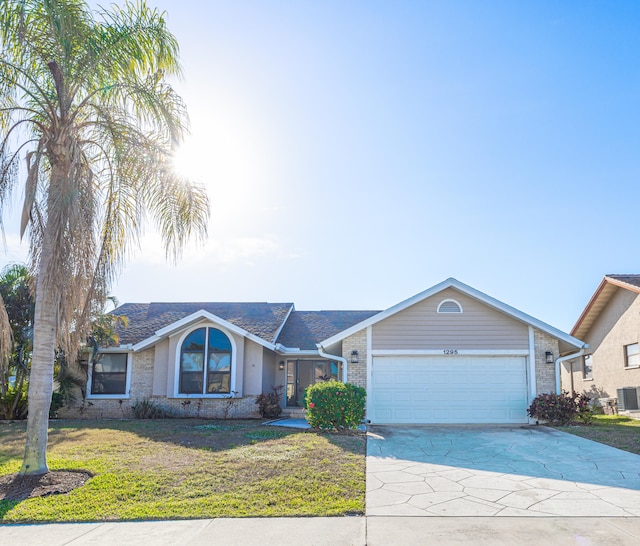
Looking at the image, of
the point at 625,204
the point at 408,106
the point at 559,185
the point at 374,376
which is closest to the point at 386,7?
the point at 408,106

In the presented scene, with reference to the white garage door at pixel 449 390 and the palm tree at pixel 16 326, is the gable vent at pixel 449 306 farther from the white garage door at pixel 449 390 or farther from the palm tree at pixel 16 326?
the palm tree at pixel 16 326

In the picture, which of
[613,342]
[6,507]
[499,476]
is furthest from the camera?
[613,342]

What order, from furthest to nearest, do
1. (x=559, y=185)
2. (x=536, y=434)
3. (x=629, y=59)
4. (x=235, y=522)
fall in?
(x=559, y=185) < (x=536, y=434) < (x=629, y=59) < (x=235, y=522)

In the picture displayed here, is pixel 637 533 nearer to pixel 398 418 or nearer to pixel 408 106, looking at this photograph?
pixel 408 106

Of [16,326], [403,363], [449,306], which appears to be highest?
[449,306]

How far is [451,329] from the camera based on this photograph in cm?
1627

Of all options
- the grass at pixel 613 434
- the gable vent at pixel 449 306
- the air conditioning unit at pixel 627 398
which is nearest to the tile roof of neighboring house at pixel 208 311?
the gable vent at pixel 449 306

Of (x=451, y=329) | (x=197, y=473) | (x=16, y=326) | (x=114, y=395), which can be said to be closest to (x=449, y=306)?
(x=451, y=329)

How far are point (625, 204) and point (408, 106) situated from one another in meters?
6.92

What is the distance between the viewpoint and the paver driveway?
6.52 metres

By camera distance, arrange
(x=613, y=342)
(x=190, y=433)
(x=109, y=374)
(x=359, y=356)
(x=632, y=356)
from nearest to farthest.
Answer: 1. (x=190, y=433)
2. (x=359, y=356)
3. (x=109, y=374)
4. (x=632, y=356)
5. (x=613, y=342)

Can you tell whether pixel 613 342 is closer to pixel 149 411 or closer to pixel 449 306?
pixel 449 306

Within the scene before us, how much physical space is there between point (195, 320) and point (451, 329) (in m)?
8.44

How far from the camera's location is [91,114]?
32.8ft
